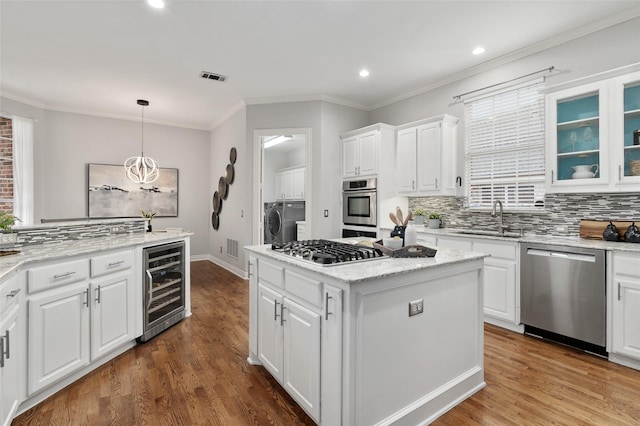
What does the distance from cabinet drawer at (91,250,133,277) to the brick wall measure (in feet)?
13.2

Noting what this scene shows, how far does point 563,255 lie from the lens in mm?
2709

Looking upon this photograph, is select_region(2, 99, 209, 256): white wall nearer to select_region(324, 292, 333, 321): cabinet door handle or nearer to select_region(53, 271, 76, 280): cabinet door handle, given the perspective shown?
select_region(53, 271, 76, 280): cabinet door handle

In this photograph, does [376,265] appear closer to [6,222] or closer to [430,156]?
[6,222]

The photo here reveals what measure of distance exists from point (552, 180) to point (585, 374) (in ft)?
5.49

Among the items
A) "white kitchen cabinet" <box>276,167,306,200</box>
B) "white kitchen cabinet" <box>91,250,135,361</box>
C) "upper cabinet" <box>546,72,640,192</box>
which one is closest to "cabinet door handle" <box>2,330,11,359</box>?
"white kitchen cabinet" <box>91,250,135,361</box>

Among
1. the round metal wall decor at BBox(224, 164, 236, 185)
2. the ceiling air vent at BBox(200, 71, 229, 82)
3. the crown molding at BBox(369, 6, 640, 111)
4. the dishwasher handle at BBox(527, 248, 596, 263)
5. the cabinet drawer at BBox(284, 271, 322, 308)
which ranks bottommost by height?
the cabinet drawer at BBox(284, 271, 322, 308)

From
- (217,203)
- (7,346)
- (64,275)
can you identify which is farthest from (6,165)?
(7,346)

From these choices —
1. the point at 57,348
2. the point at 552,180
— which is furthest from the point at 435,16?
the point at 57,348

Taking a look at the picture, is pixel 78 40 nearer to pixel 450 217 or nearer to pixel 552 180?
pixel 450 217

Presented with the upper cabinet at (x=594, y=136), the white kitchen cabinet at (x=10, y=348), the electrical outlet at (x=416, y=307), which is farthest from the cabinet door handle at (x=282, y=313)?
the upper cabinet at (x=594, y=136)

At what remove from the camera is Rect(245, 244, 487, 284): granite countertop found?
1517 mm

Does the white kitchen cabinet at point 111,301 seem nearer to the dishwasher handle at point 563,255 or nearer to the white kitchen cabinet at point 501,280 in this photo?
the white kitchen cabinet at point 501,280

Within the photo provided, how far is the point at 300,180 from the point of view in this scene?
790cm

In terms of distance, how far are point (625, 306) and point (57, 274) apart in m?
4.01
